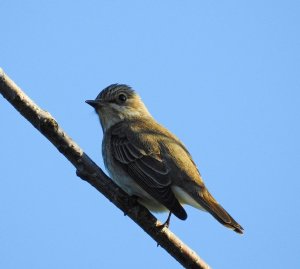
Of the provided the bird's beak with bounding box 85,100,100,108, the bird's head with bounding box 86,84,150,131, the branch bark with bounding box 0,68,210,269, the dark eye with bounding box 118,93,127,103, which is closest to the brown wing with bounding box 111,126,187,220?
the branch bark with bounding box 0,68,210,269

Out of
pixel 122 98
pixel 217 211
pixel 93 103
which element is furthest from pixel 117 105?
pixel 217 211

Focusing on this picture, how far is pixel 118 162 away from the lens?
7.77 m

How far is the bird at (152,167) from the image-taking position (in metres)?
6.87

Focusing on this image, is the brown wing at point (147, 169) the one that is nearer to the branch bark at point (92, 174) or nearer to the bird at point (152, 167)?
the bird at point (152, 167)

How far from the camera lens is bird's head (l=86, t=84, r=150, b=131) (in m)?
9.16

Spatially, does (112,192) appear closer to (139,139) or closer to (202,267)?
(202,267)

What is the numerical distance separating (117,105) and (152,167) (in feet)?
8.10

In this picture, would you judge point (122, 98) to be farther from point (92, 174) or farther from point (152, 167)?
point (92, 174)

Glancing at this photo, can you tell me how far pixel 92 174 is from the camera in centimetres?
579

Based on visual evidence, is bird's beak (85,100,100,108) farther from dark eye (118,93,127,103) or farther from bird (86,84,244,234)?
dark eye (118,93,127,103)

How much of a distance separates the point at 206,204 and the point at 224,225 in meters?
0.54

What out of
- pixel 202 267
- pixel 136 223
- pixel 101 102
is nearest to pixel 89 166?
pixel 136 223

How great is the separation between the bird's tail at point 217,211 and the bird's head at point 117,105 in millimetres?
2615

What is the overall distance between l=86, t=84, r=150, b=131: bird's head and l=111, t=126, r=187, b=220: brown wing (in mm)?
882
